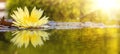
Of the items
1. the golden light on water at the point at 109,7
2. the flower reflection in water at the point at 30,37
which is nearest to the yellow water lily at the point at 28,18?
the flower reflection in water at the point at 30,37

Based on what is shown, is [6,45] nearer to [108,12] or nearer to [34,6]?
[34,6]

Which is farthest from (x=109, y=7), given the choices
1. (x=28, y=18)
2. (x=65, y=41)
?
(x=28, y=18)

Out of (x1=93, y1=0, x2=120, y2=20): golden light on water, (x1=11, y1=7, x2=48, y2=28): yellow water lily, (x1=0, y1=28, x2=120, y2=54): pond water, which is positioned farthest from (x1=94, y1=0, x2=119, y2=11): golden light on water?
(x1=11, y1=7, x2=48, y2=28): yellow water lily

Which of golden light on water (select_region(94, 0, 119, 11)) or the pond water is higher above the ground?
golden light on water (select_region(94, 0, 119, 11))

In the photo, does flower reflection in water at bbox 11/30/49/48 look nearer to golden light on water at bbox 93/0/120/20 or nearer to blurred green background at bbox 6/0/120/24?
blurred green background at bbox 6/0/120/24

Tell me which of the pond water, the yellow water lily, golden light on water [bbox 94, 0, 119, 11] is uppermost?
golden light on water [bbox 94, 0, 119, 11]

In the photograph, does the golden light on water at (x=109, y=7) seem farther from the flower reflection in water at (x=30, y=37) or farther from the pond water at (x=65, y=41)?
the flower reflection in water at (x=30, y=37)
